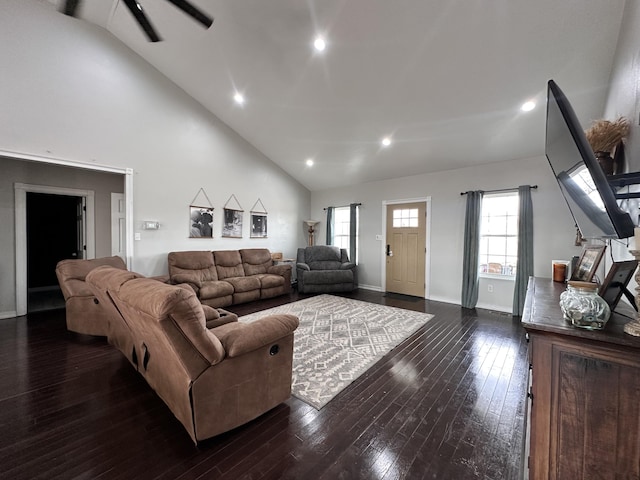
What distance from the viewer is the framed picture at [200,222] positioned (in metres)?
4.97

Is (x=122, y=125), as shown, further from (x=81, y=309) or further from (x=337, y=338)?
(x=337, y=338)

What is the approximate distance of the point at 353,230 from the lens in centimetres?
637

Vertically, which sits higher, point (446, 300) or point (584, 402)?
point (584, 402)

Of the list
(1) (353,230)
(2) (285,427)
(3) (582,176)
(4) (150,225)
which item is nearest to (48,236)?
(4) (150,225)

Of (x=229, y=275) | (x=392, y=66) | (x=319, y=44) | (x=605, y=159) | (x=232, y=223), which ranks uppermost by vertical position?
(x=319, y=44)

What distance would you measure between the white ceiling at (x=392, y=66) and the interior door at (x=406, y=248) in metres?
0.92

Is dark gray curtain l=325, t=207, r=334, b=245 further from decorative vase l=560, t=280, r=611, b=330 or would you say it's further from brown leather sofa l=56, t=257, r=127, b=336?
decorative vase l=560, t=280, r=611, b=330

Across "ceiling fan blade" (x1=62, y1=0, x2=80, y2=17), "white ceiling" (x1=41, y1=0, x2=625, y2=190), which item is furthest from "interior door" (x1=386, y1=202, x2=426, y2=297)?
"ceiling fan blade" (x1=62, y1=0, x2=80, y2=17)


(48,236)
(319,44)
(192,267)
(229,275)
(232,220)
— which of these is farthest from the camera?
(48,236)

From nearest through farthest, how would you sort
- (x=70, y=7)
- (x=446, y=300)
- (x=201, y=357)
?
(x=201, y=357), (x=70, y=7), (x=446, y=300)

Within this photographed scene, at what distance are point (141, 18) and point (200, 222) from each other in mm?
3361

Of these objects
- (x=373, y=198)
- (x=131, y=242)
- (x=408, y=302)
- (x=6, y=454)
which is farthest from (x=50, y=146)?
(x=408, y=302)

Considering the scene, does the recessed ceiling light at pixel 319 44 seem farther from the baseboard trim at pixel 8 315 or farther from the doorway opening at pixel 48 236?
the doorway opening at pixel 48 236

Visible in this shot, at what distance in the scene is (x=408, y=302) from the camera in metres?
4.99
